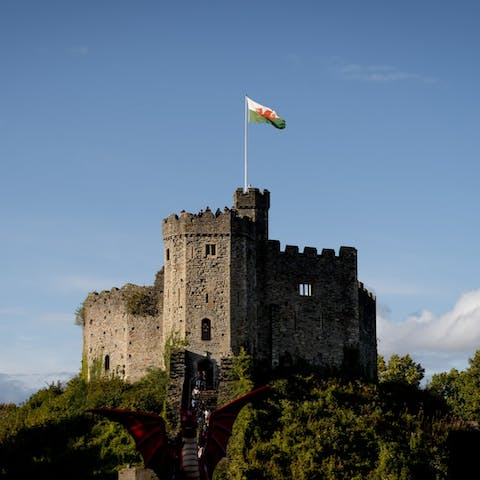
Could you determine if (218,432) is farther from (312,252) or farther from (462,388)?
(462,388)

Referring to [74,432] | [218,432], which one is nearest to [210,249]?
[74,432]

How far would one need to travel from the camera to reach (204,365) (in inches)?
2456

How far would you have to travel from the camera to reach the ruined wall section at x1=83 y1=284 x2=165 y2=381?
66125 millimetres

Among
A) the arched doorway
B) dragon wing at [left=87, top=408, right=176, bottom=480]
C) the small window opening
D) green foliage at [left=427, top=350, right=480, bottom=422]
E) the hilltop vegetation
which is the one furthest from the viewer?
green foliage at [left=427, top=350, right=480, bottom=422]

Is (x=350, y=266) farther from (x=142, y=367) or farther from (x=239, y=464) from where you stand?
(x=239, y=464)

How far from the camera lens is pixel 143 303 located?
67.0 m

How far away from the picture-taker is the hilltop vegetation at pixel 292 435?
53500 millimetres

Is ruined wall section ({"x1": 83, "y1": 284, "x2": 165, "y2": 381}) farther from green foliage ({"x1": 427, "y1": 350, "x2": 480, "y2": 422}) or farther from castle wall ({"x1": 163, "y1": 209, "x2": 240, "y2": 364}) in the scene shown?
green foliage ({"x1": 427, "y1": 350, "x2": 480, "y2": 422})

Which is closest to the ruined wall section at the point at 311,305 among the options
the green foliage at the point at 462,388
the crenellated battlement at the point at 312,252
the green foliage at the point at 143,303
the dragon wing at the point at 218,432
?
the crenellated battlement at the point at 312,252

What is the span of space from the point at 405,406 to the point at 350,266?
11.2 m

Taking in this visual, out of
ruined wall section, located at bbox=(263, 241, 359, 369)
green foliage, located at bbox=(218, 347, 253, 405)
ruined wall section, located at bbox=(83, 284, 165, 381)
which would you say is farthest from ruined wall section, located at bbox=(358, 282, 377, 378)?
ruined wall section, located at bbox=(83, 284, 165, 381)

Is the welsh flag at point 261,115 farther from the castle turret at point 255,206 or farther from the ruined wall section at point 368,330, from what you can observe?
the ruined wall section at point 368,330

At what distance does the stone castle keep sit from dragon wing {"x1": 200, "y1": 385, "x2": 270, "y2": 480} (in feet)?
86.3

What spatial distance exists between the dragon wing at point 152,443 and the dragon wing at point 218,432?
1010mm
